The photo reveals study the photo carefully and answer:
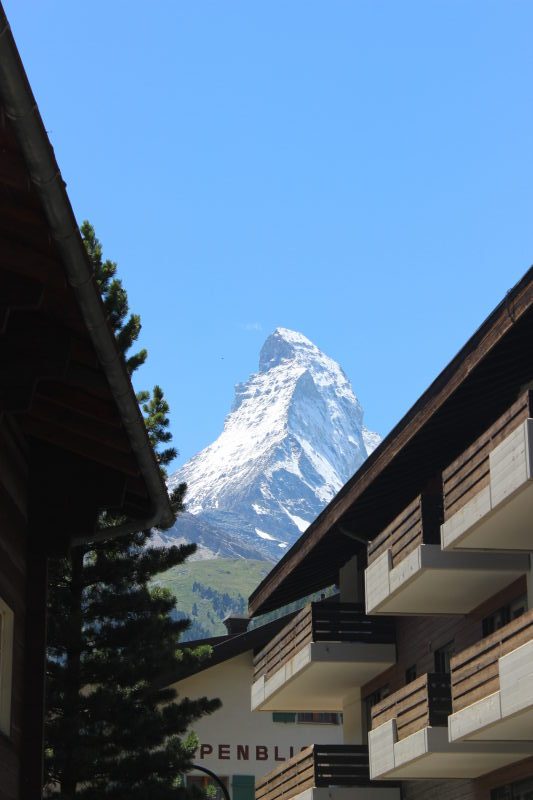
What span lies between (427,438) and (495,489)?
4.79 m

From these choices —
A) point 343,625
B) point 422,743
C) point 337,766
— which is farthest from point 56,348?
point 343,625

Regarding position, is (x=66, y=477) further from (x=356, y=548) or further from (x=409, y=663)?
(x=356, y=548)

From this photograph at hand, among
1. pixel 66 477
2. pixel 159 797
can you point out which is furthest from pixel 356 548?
pixel 66 477

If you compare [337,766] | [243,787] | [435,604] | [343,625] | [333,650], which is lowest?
[337,766]

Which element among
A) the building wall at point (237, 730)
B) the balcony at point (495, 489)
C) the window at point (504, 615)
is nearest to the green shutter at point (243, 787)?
the building wall at point (237, 730)

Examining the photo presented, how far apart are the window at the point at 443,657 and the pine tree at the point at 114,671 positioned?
18.2 ft

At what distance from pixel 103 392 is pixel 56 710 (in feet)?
58.1

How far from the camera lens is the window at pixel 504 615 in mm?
19188

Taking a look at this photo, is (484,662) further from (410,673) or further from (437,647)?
(410,673)

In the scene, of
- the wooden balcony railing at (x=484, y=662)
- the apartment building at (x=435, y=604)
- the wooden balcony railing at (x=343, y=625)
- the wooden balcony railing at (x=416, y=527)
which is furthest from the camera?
the wooden balcony railing at (x=343, y=625)

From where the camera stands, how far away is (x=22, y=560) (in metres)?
9.63

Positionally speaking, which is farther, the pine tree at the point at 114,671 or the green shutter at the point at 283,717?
the green shutter at the point at 283,717

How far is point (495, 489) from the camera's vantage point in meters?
16.2

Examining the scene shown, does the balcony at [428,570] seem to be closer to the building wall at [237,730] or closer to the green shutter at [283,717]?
the building wall at [237,730]
